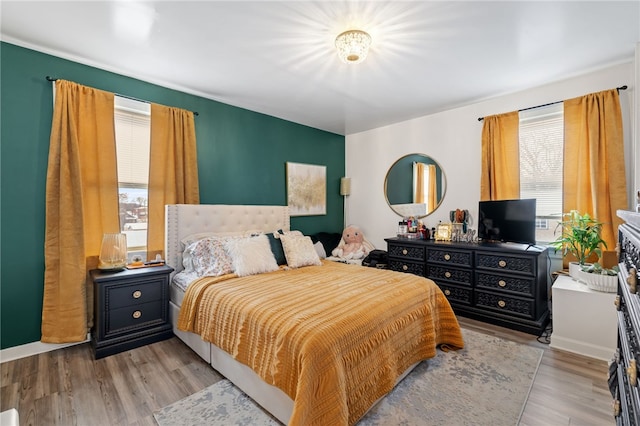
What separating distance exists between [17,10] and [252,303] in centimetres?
267

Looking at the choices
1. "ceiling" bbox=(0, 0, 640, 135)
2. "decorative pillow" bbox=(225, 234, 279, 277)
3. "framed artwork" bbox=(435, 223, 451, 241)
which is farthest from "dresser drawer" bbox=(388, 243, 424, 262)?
"ceiling" bbox=(0, 0, 640, 135)

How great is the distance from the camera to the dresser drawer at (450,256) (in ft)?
11.1

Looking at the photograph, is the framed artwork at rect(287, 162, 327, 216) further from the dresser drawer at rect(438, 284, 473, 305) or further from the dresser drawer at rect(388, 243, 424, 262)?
the dresser drawer at rect(438, 284, 473, 305)

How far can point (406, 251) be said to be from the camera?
3.92 meters

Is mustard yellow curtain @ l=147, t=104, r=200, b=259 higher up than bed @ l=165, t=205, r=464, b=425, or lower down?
higher up

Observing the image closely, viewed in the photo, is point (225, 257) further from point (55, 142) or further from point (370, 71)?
point (370, 71)

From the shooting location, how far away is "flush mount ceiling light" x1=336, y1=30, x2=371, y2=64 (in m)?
2.20

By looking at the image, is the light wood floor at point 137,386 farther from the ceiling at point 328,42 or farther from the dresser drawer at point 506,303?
the ceiling at point 328,42

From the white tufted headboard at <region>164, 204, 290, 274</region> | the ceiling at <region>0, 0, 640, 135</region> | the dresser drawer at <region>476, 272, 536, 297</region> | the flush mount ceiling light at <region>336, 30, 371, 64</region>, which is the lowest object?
the dresser drawer at <region>476, 272, 536, 297</region>

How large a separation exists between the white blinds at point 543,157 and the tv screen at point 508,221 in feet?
1.34

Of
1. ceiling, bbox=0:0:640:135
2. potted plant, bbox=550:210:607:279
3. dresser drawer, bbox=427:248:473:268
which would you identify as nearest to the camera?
ceiling, bbox=0:0:640:135

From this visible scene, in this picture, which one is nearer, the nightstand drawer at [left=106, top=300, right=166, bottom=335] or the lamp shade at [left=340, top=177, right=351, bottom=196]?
the nightstand drawer at [left=106, top=300, right=166, bottom=335]

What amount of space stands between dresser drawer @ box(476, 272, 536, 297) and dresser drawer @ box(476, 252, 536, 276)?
0.26 ft

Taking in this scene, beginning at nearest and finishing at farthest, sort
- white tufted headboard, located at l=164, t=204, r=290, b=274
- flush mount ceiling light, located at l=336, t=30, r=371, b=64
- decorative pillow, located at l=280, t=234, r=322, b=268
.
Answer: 1. flush mount ceiling light, located at l=336, t=30, r=371, b=64
2. white tufted headboard, located at l=164, t=204, r=290, b=274
3. decorative pillow, located at l=280, t=234, r=322, b=268
